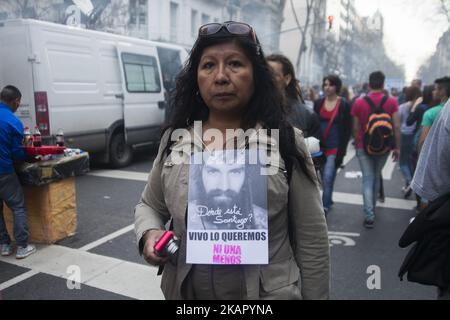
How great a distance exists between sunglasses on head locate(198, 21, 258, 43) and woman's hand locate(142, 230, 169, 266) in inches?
29.2

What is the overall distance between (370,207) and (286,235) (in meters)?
3.83

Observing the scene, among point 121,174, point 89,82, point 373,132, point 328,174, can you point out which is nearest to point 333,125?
point 373,132

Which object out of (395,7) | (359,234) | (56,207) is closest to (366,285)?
(359,234)

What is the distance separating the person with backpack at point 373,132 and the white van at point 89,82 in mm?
2377

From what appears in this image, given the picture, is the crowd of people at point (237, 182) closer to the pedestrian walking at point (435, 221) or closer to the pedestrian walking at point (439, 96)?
the pedestrian walking at point (435, 221)

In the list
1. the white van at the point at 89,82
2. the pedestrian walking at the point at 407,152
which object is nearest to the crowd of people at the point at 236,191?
the white van at the point at 89,82

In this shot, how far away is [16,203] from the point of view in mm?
3877

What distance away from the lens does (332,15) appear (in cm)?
730

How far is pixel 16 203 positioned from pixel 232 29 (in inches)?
129

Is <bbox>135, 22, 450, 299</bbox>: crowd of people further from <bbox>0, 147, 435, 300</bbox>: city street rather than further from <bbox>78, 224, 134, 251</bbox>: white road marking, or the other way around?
<bbox>78, 224, 134, 251</bbox>: white road marking

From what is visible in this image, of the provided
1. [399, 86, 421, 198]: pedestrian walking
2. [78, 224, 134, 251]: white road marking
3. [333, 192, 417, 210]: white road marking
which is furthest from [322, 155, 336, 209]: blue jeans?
[78, 224, 134, 251]: white road marking

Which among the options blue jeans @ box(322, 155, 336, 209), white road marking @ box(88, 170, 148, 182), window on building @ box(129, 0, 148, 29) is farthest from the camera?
window on building @ box(129, 0, 148, 29)

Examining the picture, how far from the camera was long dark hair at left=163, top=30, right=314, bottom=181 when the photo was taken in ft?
4.73
